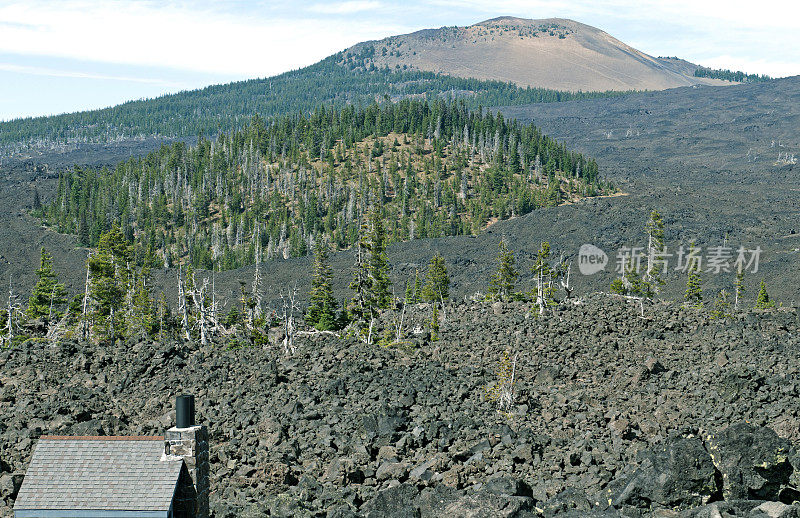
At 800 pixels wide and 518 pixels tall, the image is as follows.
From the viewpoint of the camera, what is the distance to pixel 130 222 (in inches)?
6821

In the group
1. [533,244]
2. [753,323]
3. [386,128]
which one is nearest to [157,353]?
[753,323]

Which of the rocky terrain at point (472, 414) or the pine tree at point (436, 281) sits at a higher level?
the rocky terrain at point (472, 414)

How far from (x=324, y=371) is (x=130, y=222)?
147940mm

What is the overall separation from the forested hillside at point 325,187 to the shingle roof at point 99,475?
406 feet

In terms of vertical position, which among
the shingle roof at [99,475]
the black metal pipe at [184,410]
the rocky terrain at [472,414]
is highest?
the black metal pipe at [184,410]

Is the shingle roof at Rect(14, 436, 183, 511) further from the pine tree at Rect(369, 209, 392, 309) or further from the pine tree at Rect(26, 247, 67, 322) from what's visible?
the pine tree at Rect(26, 247, 67, 322)

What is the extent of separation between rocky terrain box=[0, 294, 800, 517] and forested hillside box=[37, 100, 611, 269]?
98.4 meters

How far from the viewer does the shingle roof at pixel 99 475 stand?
14938mm

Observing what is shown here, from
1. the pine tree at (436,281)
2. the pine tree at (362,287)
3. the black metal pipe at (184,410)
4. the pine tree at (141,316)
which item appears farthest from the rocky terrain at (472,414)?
the pine tree at (436,281)

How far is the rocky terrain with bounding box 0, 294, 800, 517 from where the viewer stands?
1820cm

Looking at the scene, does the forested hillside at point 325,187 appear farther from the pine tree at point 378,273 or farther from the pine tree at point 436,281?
the pine tree at point 378,273

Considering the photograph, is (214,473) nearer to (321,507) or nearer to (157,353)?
(321,507)

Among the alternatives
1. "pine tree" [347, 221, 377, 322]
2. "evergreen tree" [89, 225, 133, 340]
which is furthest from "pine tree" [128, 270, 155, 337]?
"pine tree" [347, 221, 377, 322]

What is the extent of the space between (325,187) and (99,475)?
154 meters
